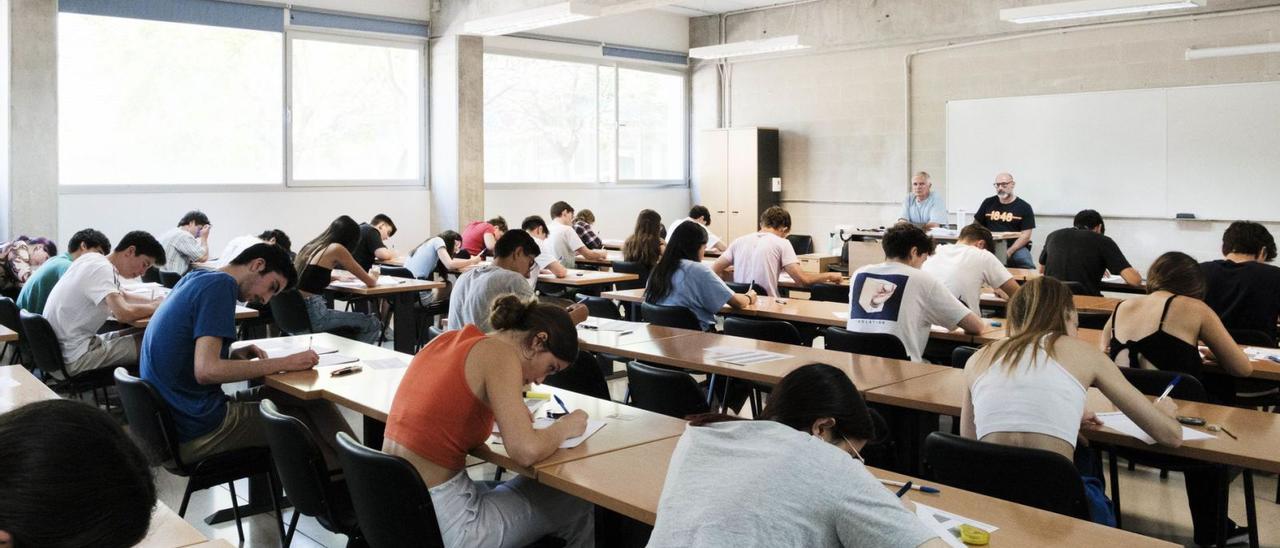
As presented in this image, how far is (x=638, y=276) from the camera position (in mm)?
8828

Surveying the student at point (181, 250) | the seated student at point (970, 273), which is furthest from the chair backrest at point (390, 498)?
the student at point (181, 250)

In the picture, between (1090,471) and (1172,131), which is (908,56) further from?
(1090,471)

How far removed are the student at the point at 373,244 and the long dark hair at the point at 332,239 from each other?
49 cm

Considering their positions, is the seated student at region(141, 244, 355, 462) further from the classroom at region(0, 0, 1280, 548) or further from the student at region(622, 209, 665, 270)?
the student at region(622, 209, 665, 270)

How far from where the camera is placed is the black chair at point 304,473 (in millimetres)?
2984

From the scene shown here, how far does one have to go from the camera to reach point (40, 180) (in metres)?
8.88

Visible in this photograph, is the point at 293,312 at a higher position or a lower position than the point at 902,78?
lower

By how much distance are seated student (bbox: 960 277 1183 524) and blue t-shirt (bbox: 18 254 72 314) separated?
5.26 m

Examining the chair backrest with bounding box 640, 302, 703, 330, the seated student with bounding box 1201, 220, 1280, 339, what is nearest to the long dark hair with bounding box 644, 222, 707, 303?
the chair backrest with bounding box 640, 302, 703, 330

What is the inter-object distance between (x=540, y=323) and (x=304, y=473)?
0.81 meters

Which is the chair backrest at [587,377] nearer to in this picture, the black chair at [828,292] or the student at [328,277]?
the student at [328,277]

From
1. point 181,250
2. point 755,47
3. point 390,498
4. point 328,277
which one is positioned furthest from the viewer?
point 755,47

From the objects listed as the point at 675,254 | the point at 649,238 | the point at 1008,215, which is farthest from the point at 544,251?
the point at 1008,215

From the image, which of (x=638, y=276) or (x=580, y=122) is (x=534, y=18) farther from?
(x=580, y=122)
